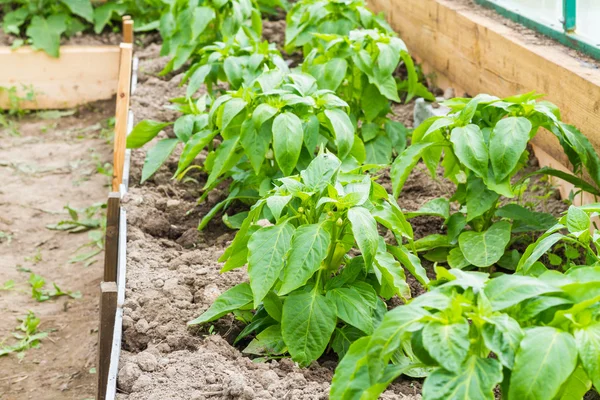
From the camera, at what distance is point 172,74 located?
5.62 meters

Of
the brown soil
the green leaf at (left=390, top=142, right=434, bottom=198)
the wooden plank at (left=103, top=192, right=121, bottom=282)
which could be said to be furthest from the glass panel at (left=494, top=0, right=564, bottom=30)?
the brown soil

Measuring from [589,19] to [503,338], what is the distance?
2.38 m

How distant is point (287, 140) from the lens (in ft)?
9.62

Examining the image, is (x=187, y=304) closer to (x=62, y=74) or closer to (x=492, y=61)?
(x=492, y=61)

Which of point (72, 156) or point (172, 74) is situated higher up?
point (172, 74)

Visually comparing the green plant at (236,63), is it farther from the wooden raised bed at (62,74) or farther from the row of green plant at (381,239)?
the wooden raised bed at (62,74)

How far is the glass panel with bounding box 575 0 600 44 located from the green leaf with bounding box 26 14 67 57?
12.8 ft

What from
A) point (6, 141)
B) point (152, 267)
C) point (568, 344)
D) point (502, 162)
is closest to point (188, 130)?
point (152, 267)

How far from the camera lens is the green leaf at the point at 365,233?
89.8 inches

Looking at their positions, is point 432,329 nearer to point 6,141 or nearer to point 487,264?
point 487,264

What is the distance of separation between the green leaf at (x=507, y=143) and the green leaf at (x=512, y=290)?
1051 millimetres

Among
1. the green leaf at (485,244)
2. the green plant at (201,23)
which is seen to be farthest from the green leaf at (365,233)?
the green plant at (201,23)

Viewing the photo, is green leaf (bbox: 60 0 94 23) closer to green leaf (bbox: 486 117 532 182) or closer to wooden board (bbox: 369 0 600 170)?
wooden board (bbox: 369 0 600 170)

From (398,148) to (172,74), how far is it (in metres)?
2.18
